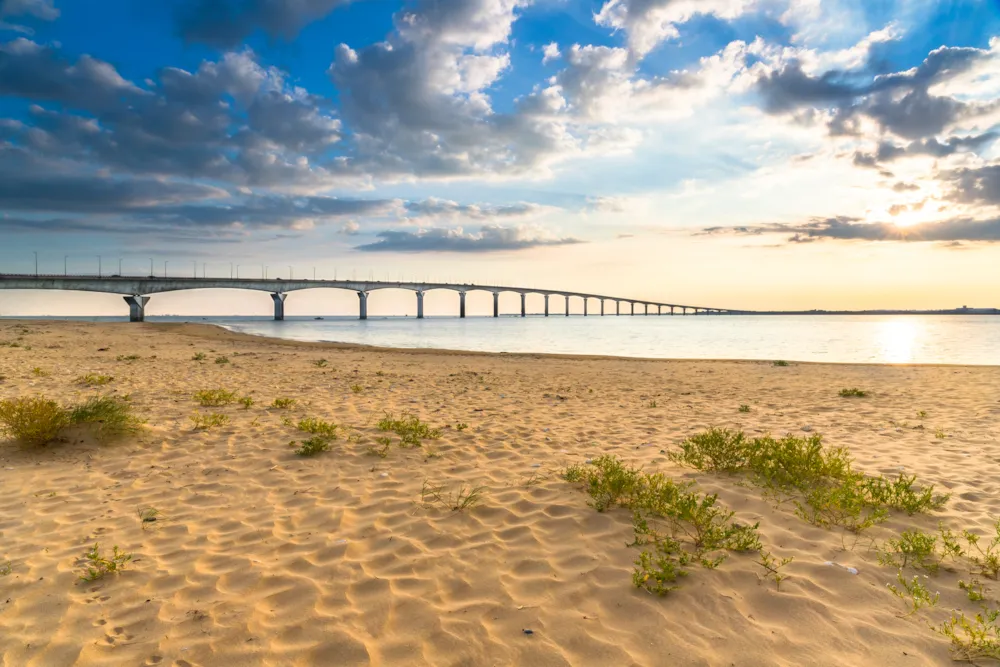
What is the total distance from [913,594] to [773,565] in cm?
94

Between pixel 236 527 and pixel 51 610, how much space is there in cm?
162

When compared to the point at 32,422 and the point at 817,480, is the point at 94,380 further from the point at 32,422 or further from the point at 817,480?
the point at 817,480

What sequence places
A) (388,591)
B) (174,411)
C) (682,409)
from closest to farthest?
(388,591) < (174,411) < (682,409)

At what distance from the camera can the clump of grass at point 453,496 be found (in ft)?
18.7

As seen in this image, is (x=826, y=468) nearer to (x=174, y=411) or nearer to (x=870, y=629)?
(x=870, y=629)

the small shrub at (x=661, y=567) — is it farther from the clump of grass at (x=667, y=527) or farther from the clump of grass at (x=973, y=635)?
the clump of grass at (x=973, y=635)

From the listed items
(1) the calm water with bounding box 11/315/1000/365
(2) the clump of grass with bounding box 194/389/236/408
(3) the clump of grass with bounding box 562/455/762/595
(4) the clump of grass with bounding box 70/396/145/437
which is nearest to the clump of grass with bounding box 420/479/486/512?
(3) the clump of grass with bounding box 562/455/762/595

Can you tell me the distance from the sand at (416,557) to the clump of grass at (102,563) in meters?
0.07

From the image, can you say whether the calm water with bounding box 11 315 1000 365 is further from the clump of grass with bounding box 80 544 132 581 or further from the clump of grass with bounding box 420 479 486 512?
the clump of grass with bounding box 80 544 132 581

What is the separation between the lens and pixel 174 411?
1030 centimetres

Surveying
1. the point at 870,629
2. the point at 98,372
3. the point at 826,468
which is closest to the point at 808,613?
the point at 870,629

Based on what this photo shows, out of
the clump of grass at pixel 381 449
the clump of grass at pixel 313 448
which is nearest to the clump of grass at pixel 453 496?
the clump of grass at pixel 381 449

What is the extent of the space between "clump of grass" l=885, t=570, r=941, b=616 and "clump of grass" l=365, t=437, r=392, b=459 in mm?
6124

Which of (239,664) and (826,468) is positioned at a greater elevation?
(826,468)
